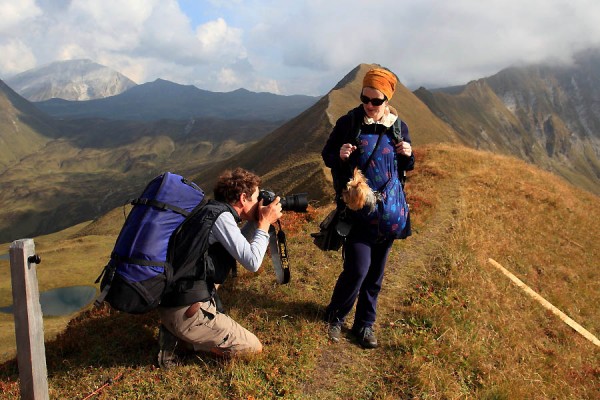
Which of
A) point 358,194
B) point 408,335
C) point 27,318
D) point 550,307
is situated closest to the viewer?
point 27,318

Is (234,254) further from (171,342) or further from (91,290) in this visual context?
(91,290)

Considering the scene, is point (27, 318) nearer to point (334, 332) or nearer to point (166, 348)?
point (166, 348)

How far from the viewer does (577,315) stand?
1176 cm

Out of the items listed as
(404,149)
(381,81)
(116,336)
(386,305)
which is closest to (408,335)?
(386,305)

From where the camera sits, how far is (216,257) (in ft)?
20.1

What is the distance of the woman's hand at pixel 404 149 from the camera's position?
6.38 m

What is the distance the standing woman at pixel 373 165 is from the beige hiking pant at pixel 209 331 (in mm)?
1854

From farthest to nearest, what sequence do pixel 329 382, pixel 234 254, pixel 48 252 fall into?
pixel 48 252 → pixel 329 382 → pixel 234 254

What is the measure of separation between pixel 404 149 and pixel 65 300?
7464cm

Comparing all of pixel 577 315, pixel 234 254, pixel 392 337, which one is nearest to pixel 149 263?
pixel 234 254

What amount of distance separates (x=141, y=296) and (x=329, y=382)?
3.04m

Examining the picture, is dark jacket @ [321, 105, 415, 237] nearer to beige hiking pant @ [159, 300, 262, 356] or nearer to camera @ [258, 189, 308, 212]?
camera @ [258, 189, 308, 212]

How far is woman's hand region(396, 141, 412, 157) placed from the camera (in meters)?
6.38

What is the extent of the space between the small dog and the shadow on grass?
2593 mm
